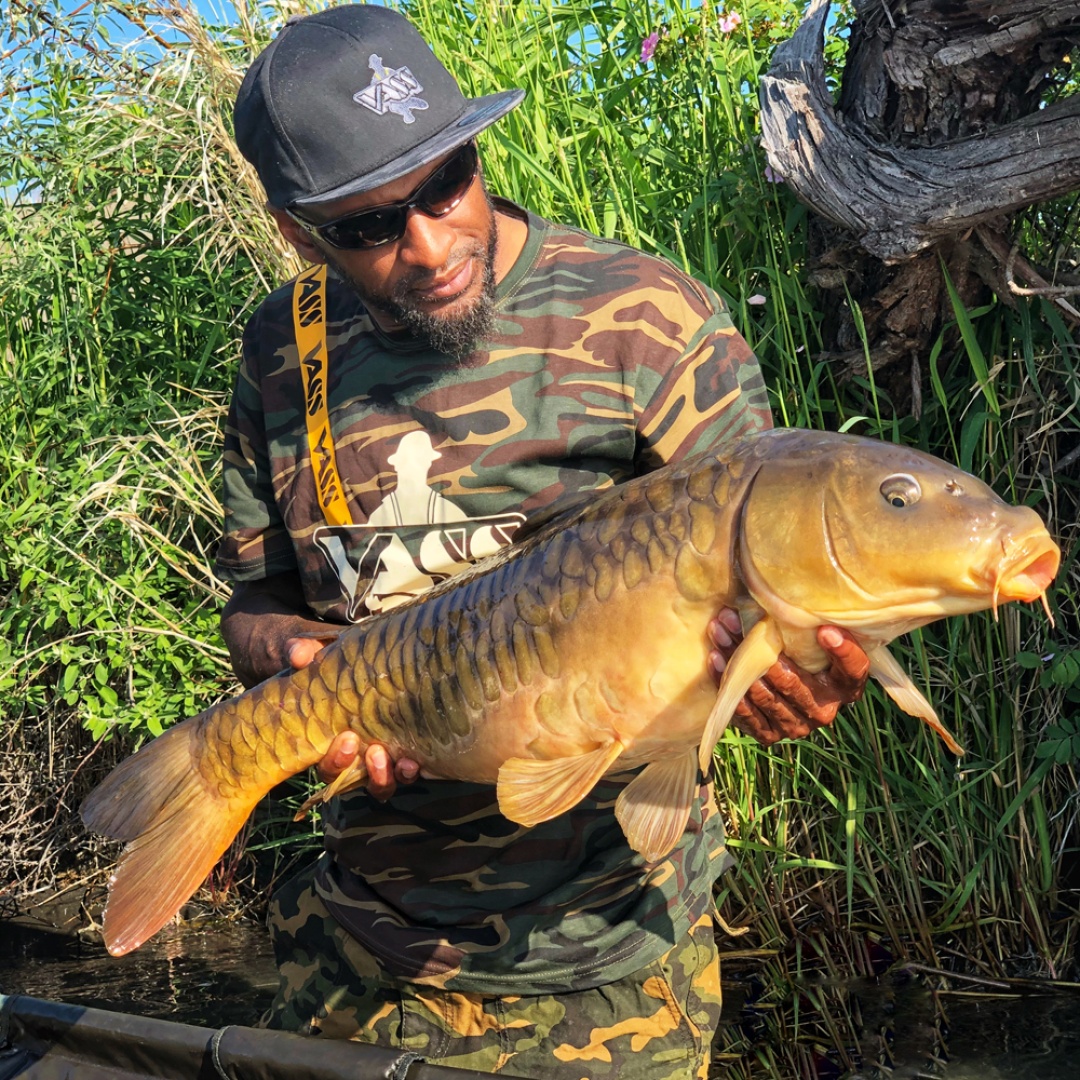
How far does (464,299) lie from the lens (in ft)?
6.76

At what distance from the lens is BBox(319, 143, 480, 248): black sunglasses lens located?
210cm

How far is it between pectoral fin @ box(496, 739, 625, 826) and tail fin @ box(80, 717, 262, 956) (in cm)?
54

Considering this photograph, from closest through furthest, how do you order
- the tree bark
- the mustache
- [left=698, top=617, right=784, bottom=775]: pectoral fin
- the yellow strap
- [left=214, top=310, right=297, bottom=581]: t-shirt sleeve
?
[left=698, top=617, right=784, bottom=775]: pectoral fin
the mustache
the yellow strap
[left=214, top=310, right=297, bottom=581]: t-shirt sleeve
the tree bark

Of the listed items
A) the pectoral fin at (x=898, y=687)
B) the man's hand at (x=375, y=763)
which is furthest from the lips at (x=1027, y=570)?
the man's hand at (x=375, y=763)

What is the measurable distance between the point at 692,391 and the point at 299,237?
815mm

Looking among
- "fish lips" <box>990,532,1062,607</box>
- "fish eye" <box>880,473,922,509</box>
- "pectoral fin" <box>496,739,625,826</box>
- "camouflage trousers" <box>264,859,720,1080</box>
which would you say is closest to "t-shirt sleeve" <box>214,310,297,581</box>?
"camouflage trousers" <box>264,859,720,1080</box>

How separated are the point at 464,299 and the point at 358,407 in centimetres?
29

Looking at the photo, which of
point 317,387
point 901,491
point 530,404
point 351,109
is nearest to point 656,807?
point 901,491

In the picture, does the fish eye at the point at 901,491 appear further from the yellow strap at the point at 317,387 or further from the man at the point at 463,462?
the yellow strap at the point at 317,387

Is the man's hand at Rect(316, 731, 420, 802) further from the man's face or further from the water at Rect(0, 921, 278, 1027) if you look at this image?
the water at Rect(0, 921, 278, 1027)

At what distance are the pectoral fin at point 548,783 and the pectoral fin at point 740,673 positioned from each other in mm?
181

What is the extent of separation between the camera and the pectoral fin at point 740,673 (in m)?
1.54

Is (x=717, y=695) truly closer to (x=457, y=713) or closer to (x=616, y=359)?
(x=457, y=713)

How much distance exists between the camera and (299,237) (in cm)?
236
